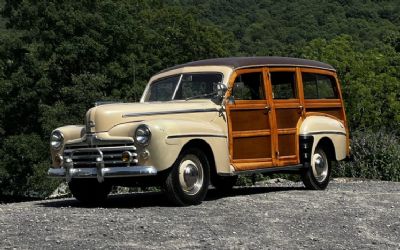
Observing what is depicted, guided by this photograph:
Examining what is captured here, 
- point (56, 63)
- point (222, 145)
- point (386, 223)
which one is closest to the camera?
point (386, 223)

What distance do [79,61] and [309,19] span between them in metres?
50.1

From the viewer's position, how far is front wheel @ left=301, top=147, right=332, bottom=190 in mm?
12531

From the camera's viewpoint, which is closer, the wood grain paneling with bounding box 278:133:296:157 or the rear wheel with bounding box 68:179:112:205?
the rear wheel with bounding box 68:179:112:205

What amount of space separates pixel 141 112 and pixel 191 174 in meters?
1.05

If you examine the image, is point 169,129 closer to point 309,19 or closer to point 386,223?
point 386,223

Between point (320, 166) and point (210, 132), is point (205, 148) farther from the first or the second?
point (320, 166)

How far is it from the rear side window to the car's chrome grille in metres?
4.08

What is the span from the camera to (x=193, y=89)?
11.3m

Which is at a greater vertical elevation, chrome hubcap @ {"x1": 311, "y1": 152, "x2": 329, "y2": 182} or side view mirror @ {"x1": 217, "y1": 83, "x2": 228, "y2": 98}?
side view mirror @ {"x1": 217, "y1": 83, "x2": 228, "y2": 98}

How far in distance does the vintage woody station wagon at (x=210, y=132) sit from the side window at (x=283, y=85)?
16 mm

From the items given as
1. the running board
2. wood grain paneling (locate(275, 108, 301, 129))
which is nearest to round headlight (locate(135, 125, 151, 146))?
the running board

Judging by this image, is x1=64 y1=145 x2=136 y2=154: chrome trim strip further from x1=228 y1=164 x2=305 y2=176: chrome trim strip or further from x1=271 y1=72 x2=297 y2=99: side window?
x1=271 y1=72 x2=297 y2=99: side window

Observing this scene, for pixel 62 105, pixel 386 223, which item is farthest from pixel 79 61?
pixel 386 223

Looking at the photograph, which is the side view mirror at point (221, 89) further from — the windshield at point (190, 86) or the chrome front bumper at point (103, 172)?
the chrome front bumper at point (103, 172)
